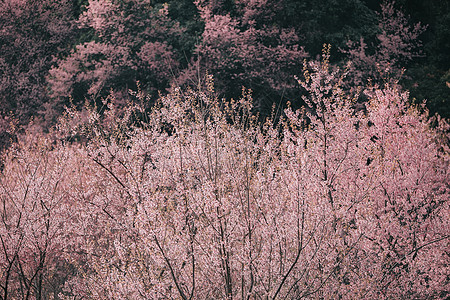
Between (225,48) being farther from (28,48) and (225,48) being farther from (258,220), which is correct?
(258,220)

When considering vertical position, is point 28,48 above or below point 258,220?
above

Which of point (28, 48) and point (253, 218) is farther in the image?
point (28, 48)

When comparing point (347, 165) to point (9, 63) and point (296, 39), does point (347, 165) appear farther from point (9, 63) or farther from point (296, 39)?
point (9, 63)

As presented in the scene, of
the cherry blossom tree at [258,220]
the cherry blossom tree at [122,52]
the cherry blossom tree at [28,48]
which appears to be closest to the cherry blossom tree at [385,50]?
the cherry blossom tree at [122,52]

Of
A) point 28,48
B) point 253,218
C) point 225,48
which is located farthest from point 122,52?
point 253,218

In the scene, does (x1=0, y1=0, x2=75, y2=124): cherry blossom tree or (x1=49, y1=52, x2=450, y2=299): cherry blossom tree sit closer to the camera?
(x1=49, y1=52, x2=450, y2=299): cherry blossom tree

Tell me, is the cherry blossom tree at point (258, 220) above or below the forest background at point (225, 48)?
below

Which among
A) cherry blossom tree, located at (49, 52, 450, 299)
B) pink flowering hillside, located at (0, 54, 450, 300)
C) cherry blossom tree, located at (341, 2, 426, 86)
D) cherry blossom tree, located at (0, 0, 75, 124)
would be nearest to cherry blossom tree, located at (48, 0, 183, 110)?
cherry blossom tree, located at (0, 0, 75, 124)

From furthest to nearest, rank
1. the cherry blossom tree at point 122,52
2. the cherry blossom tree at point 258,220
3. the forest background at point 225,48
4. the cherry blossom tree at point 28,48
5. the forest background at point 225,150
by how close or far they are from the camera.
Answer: the cherry blossom tree at point 28,48, the cherry blossom tree at point 122,52, the forest background at point 225,48, the forest background at point 225,150, the cherry blossom tree at point 258,220

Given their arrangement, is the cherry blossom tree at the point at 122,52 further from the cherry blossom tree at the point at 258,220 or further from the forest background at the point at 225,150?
the cherry blossom tree at the point at 258,220

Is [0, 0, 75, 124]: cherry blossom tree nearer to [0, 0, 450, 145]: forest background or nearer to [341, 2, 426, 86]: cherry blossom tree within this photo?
[0, 0, 450, 145]: forest background

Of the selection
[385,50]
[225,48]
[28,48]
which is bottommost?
[385,50]

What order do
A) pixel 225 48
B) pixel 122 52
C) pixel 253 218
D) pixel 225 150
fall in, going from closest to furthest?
pixel 253 218 < pixel 225 150 < pixel 225 48 < pixel 122 52

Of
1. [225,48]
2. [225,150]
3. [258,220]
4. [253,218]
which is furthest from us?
[225,48]
